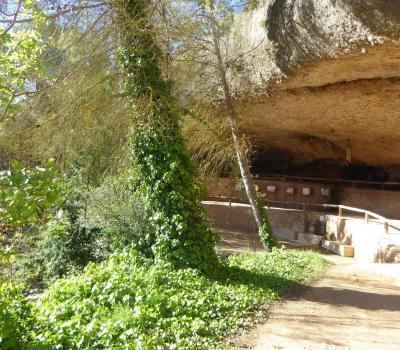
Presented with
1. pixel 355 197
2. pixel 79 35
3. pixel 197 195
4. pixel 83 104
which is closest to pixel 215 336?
pixel 197 195

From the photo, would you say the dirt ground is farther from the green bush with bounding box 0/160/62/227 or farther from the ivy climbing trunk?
the green bush with bounding box 0/160/62/227

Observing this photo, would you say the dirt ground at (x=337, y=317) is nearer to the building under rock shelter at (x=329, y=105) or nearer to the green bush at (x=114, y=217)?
the building under rock shelter at (x=329, y=105)

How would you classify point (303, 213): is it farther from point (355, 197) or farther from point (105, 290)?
point (105, 290)

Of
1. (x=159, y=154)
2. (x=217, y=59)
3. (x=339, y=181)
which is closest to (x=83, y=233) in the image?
(x=159, y=154)

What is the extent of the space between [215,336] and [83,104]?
5.57 metres

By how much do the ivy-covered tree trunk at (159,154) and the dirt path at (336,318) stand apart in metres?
2.08

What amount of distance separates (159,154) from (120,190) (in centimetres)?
269

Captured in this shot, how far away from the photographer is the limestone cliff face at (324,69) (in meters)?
8.79

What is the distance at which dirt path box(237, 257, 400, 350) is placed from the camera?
17.8 ft

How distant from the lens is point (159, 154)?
8.59 meters

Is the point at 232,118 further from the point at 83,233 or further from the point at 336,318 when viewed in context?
the point at 336,318

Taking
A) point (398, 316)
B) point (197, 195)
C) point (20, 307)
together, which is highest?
point (197, 195)

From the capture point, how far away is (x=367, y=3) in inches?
324

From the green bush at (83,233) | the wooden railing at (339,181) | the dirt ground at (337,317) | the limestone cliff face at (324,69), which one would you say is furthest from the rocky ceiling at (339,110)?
the green bush at (83,233)
